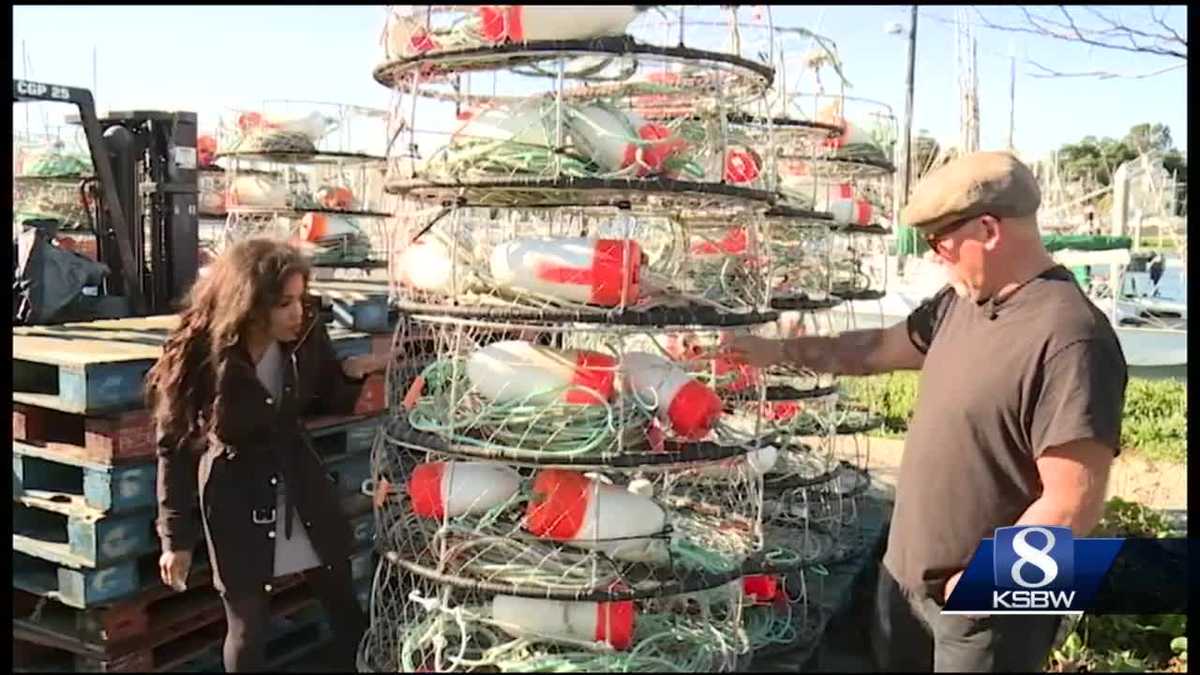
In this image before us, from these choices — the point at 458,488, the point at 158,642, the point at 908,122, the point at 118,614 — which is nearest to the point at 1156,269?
the point at 908,122

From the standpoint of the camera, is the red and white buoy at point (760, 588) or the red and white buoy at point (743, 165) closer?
the red and white buoy at point (760, 588)

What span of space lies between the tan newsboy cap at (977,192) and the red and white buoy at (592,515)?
145cm

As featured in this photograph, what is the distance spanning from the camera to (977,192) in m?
2.71

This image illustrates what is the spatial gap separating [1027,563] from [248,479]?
7.37 feet

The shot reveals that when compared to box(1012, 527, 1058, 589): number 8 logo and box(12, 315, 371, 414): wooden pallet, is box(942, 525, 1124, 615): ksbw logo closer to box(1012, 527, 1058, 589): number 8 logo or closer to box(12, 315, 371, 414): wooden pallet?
box(1012, 527, 1058, 589): number 8 logo

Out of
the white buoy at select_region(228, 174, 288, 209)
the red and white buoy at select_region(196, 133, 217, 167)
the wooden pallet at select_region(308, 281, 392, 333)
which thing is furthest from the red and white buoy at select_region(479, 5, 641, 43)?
the red and white buoy at select_region(196, 133, 217, 167)

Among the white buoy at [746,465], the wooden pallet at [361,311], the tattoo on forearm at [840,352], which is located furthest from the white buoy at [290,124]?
the tattoo on forearm at [840,352]

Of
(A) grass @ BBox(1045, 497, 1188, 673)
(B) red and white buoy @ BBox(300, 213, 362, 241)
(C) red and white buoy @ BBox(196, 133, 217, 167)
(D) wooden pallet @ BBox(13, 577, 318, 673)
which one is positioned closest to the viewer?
(D) wooden pallet @ BBox(13, 577, 318, 673)

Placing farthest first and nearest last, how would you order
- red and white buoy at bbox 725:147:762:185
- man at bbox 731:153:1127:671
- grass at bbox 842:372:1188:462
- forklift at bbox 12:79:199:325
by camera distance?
1. grass at bbox 842:372:1188:462
2. forklift at bbox 12:79:199:325
3. red and white buoy at bbox 725:147:762:185
4. man at bbox 731:153:1127:671

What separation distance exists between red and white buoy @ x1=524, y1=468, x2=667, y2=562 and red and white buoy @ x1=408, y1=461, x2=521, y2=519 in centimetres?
13

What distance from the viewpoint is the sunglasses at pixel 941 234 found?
9.11 ft

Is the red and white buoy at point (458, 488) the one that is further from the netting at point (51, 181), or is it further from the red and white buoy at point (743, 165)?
the netting at point (51, 181)

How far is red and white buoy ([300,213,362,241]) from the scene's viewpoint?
883cm

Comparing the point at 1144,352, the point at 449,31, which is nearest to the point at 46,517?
the point at 449,31
